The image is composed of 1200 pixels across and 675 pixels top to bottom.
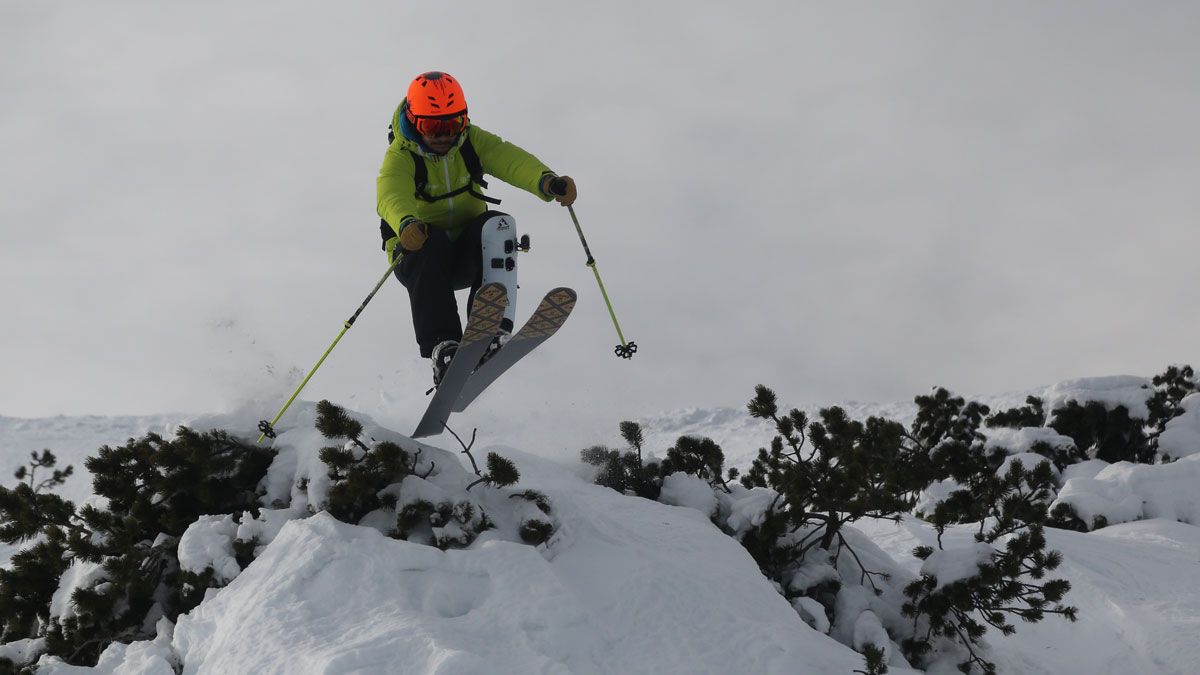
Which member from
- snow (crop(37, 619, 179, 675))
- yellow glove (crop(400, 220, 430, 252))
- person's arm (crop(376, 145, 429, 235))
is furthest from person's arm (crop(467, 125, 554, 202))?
snow (crop(37, 619, 179, 675))

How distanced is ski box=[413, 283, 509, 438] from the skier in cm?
12

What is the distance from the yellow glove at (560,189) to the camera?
281 inches

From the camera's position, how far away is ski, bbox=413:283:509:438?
21.4 feet

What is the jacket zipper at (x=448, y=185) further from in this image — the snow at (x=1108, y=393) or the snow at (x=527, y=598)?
the snow at (x=1108, y=393)

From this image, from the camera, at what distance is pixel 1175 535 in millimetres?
11453

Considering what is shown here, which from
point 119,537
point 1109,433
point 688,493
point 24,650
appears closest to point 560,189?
point 688,493

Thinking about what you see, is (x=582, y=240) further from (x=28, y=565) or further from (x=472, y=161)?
(x=28, y=565)

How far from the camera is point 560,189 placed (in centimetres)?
715

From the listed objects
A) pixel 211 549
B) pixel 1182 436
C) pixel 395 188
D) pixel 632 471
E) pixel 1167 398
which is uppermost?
pixel 1167 398

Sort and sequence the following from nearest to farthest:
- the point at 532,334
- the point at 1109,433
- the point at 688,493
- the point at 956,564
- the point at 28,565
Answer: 1. the point at 28,565
2. the point at 956,564
3. the point at 688,493
4. the point at 532,334
5. the point at 1109,433

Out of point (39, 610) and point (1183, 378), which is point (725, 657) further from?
point (1183, 378)

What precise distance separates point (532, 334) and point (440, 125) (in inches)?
72.9

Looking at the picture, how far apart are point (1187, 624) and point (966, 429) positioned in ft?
29.8

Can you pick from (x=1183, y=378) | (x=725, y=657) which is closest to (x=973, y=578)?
(x=725, y=657)
